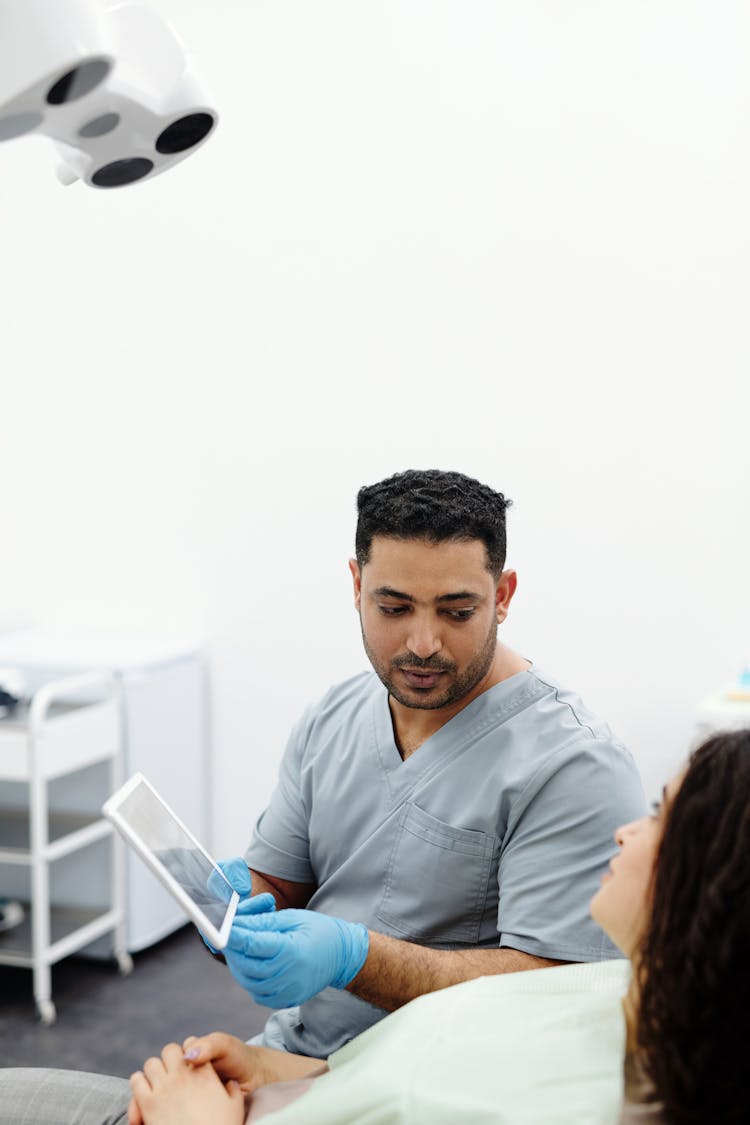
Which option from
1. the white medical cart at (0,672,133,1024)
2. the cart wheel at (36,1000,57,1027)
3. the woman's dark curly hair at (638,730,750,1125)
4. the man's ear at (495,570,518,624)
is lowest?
the cart wheel at (36,1000,57,1027)

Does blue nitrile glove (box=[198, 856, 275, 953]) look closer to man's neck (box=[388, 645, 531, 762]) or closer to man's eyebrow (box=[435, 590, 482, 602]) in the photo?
man's neck (box=[388, 645, 531, 762])

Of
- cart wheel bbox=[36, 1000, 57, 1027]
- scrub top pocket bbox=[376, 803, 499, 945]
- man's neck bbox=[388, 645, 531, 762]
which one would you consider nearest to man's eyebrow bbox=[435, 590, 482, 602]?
man's neck bbox=[388, 645, 531, 762]

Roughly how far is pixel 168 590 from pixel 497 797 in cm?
190

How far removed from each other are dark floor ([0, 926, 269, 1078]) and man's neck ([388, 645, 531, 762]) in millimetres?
1123

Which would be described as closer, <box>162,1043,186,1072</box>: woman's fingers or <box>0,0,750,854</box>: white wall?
<box>162,1043,186,1072</box>: woman's fingers

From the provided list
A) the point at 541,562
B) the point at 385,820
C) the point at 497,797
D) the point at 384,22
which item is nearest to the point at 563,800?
the point at 497,797

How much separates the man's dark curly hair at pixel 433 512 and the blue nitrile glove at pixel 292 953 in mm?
422

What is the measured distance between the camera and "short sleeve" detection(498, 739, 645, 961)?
1.21 metres

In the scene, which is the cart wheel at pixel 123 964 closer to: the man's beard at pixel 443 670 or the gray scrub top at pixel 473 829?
the gray scrub top at pixel 473 829

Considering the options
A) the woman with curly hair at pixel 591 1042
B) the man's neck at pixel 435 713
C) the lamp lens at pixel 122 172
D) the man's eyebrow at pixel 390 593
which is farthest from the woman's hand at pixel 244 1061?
the lamp lens at pixel 122 172

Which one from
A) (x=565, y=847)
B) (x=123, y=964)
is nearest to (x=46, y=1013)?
(x=123, y=964)

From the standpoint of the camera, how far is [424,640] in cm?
130

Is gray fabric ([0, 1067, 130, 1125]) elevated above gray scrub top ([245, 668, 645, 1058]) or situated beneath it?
situated beneath

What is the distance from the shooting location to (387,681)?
1361mm
